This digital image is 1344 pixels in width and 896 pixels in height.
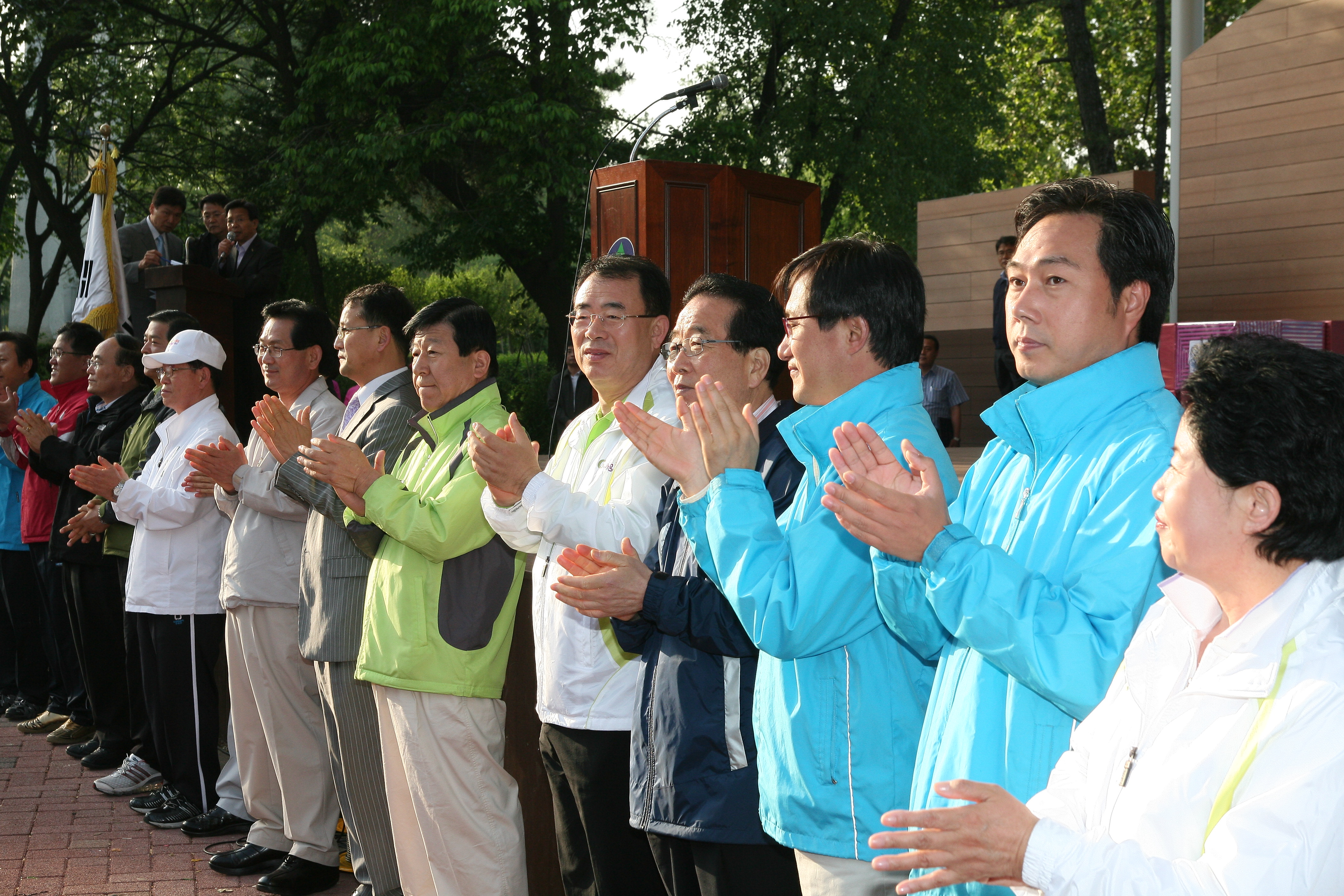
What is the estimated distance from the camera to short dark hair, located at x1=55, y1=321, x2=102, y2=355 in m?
6.50

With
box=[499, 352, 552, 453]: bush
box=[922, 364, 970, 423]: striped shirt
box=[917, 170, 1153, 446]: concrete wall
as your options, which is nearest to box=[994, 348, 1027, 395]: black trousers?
box=[922, 364, 970, 423]: striped shirt

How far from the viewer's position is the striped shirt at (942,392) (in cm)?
950

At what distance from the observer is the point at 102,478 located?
15.9 feet

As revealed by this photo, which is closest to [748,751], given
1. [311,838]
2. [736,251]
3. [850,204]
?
[311,838]

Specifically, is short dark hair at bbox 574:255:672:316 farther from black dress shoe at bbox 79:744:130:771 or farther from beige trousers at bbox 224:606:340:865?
black dress shoe at bbox 79:744:130:771

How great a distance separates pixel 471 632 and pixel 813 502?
4.94 ft

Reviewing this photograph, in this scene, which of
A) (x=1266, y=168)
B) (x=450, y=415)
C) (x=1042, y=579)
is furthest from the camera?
(x=1266, y=168)

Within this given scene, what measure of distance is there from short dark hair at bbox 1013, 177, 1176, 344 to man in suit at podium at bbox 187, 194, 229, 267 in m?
6.88

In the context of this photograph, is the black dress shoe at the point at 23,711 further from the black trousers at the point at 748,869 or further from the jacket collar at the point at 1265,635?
the jacket collar at the point at 1265,635

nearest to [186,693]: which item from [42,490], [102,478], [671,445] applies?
[102,478]

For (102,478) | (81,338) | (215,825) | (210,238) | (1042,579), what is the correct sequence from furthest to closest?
1. (210,238)
2. (81,338)
3. (102,478)
4. (215,825)
5. (1042,579)

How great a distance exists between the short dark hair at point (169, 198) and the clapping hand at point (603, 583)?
266 inches

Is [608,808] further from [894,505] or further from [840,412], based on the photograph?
[894,505]

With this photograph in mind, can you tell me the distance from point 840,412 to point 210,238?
22.4 feet
